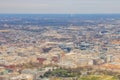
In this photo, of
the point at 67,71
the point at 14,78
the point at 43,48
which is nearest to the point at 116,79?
the point at 67,71

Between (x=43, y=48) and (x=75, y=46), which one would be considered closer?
(x=43, y=48)

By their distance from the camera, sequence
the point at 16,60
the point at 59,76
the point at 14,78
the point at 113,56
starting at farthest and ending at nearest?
the point at 113,56 < the point at 16,60 < the point at 59,76 < the point at 14,78

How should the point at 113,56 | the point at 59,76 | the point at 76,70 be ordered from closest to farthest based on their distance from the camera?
1. the point at 59,76
2. the point at 76,70
3. the point at 113,56

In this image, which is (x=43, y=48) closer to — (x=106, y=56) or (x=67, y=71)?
(x=106, y=56)

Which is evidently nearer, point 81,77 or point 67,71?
point 81,77

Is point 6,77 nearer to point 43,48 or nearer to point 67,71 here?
point 67,71

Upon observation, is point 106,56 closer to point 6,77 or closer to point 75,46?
point 75,46

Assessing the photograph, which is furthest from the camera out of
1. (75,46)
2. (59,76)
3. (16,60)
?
(75,46)

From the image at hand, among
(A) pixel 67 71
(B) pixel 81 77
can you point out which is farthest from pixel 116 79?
(A) pixel 67 71

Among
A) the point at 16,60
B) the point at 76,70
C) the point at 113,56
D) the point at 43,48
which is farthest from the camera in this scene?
the point at 43,48
